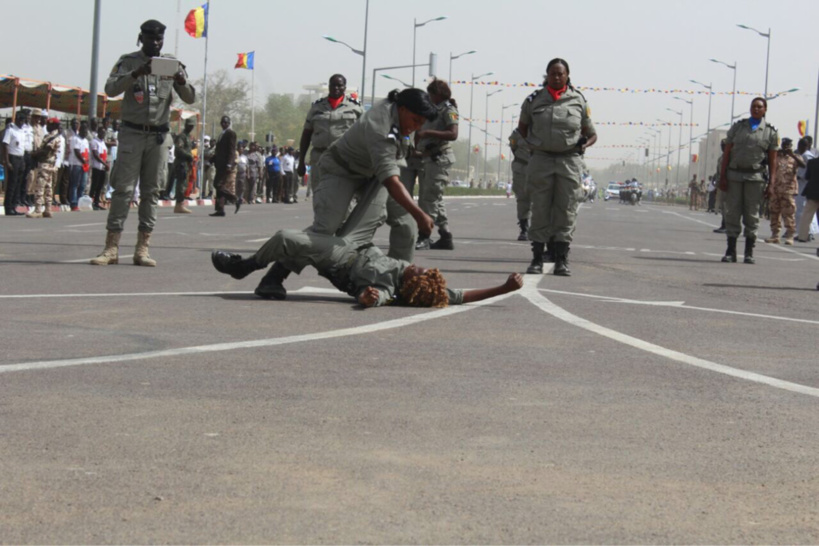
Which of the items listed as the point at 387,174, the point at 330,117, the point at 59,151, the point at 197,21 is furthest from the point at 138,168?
the point at 197,21

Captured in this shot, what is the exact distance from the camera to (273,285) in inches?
375

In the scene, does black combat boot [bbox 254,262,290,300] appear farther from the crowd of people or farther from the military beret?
the military beret

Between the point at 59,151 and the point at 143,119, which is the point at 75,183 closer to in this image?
the point at 59,151

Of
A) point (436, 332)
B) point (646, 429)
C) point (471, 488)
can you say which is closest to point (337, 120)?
point (436, 332)

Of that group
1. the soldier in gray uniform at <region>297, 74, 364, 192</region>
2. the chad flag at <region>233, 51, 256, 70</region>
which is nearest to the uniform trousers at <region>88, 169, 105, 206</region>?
the soldier in gray uniform at <region>297, 74, 364, 192</region>

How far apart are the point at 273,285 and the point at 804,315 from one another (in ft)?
12.9

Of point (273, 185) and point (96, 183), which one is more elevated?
point (273, 185)

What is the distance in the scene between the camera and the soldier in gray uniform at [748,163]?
1661 centimetres

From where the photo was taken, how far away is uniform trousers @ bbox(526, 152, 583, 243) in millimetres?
13070

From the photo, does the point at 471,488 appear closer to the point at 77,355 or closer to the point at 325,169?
the point at 77,355

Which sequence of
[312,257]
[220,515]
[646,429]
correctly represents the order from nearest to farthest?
[220,515]
[646,429]
[312,257]

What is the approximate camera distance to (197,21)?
52594 millimetres

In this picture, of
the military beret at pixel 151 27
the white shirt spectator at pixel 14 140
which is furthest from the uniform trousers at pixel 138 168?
the white shirt spectator at pixel 14 140

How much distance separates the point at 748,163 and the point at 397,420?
40.4ft
